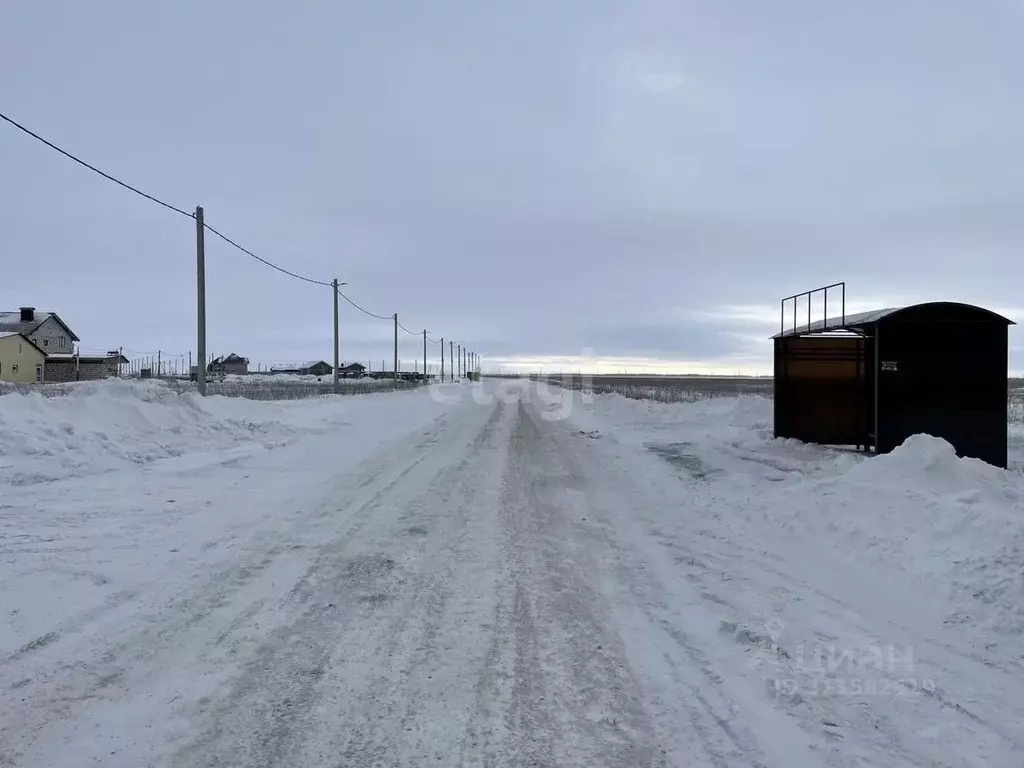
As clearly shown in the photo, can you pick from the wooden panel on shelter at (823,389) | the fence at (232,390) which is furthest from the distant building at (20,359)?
the wooden panel on shelter at (823,389)

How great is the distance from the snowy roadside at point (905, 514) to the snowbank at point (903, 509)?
11mm

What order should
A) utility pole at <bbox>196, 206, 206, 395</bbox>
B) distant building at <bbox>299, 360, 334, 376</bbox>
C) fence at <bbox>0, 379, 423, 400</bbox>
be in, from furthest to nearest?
distant building at <bbox>299, 360, 334, 376</bbox>
fence at <bbox>0, 379, 423, 400</bbox>
utility pole at <bbox>196, 206, 206, 395</bbox>

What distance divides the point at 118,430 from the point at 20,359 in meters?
57.4

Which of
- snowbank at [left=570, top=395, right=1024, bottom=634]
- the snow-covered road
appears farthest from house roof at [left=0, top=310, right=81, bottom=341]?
snowbank at [left=570, top=395, right=1024, bottom=634]

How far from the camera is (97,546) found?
6305 mm

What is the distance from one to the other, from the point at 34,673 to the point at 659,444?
14.2 m

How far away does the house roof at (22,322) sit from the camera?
6706 cm

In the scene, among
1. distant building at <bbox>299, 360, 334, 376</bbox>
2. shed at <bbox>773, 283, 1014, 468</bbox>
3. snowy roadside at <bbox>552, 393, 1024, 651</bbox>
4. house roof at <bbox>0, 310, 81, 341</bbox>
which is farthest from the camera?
distant building at <bbox>299, 360, 334, 376</bbox>

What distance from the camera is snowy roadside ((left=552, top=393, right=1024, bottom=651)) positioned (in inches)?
198

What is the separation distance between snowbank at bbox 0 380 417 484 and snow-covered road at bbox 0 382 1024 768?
1722 mm

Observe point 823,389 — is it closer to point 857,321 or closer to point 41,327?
point 857,321

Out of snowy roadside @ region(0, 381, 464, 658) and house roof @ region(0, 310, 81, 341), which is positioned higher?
house roof @ region(0, 310, 81, 341)

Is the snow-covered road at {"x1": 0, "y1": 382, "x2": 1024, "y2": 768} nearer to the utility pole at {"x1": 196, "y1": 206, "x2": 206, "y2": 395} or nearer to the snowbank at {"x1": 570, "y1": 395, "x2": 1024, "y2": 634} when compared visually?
the snowbank at {"x1": 570, "y1": 395, "x2": 1024, "y2": 634}

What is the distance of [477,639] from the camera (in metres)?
4.30
